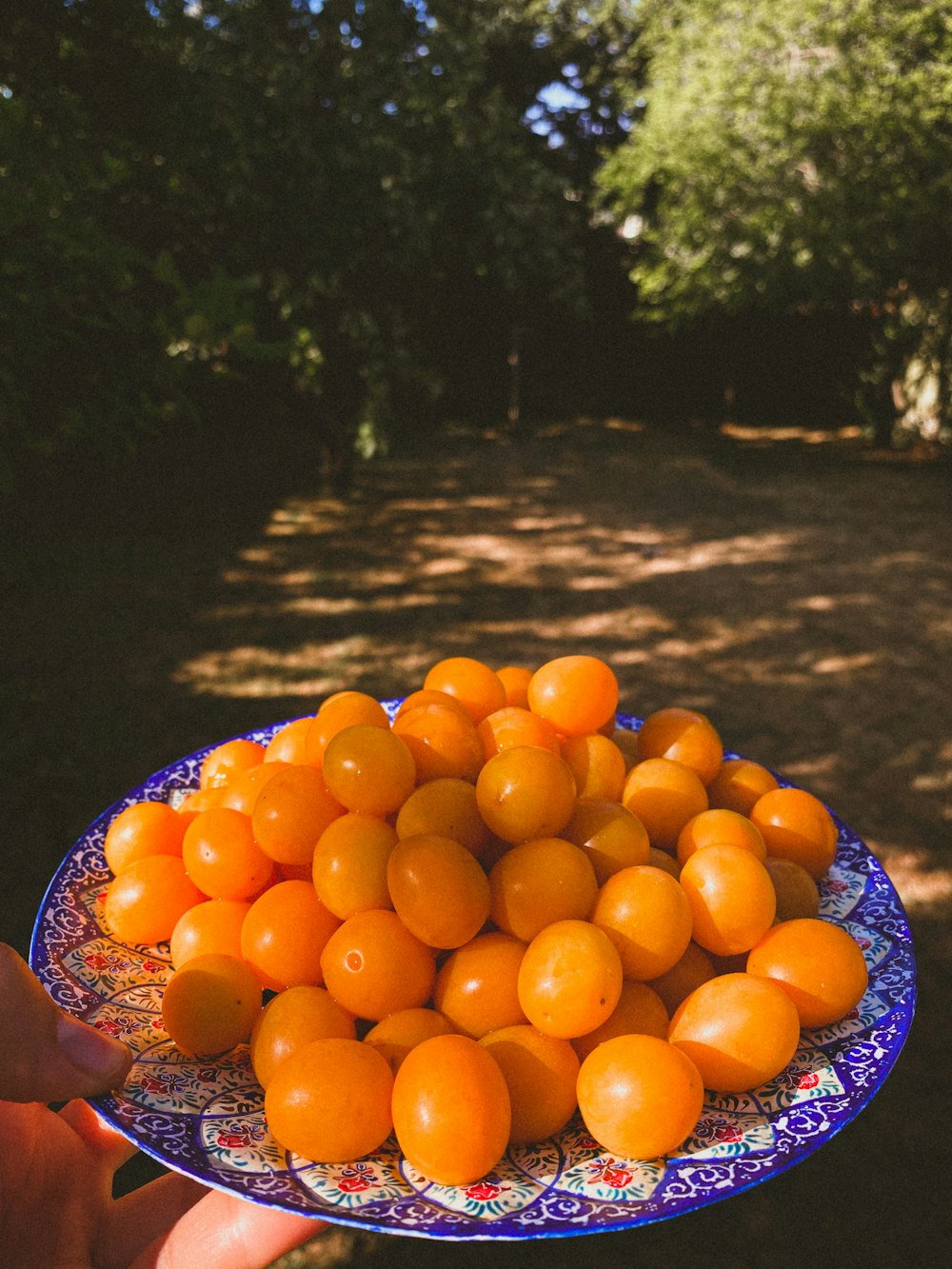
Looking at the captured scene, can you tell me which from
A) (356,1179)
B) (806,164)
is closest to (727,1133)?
(356,1179)

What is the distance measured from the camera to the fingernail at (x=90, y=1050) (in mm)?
1055

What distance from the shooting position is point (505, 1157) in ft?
3.50

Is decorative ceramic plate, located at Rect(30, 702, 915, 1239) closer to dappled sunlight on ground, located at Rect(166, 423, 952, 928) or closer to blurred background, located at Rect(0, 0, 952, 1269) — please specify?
blurred background, located at Rect(0, 0, 952, 1269)

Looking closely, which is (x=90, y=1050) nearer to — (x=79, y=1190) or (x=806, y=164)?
(x=79, y=1190)

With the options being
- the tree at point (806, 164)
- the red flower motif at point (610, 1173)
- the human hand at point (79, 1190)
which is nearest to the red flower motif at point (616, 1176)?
the red flower motif at point (610, 1173)

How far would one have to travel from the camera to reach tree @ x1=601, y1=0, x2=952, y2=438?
8055 mm

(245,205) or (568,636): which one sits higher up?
(245,205)

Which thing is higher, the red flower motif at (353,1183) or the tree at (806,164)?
the tree at (806,164)

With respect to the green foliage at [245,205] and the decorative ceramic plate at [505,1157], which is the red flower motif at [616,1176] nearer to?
the decorative ceramic plate at [505,1157]

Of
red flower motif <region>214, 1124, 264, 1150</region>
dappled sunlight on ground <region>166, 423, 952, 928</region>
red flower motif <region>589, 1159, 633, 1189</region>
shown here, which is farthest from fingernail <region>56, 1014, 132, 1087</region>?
dappled sunlight on ground <region>166, 423, 952, 928</region>

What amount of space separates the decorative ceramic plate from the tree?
30.0 feet

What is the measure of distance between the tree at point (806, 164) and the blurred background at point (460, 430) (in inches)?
1.7

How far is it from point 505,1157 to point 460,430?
1180 centimetres

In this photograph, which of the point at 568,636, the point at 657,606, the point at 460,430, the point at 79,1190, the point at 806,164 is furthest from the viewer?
the point at 460,430
